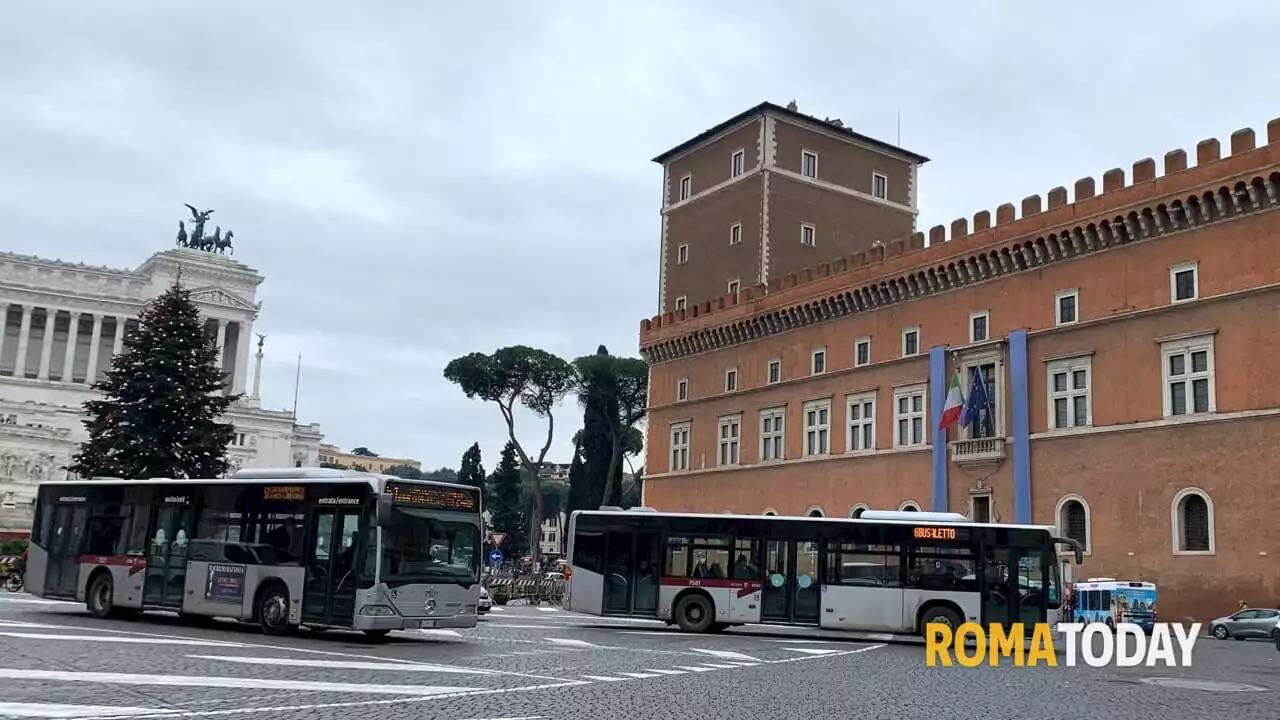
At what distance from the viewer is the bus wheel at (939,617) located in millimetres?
20250

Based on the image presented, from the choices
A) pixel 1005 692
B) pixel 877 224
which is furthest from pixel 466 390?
pixel 1005 692

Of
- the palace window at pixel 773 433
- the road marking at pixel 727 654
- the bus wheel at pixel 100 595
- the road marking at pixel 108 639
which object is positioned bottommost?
the road marking at pixel 108 639

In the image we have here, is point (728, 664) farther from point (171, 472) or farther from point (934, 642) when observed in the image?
Answer: point (171, 472)

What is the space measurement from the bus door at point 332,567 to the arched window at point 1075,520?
21.2m

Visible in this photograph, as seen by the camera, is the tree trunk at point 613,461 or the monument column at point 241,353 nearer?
the tree trunk at point 613,461

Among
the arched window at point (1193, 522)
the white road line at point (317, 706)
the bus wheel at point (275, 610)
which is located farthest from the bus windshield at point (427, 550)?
the arched window at point (1193, 522)

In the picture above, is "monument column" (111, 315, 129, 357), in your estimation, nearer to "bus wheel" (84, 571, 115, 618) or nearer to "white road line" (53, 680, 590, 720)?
"bus wheel" (84, 571, 115, 618)

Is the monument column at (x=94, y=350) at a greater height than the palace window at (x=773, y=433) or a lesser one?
greater

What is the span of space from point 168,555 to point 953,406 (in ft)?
74.5

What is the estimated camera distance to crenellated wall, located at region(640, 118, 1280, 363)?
27.3m

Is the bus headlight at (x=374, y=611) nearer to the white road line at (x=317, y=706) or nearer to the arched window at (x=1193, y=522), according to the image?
the white road line at (x=317, y=706)

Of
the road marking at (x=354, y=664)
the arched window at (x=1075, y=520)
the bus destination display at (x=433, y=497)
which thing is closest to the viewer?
the road marking at (x=354, y=664)

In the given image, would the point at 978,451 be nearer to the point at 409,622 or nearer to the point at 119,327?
the point at 409,622

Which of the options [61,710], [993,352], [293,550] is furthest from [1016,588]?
[61,710]
